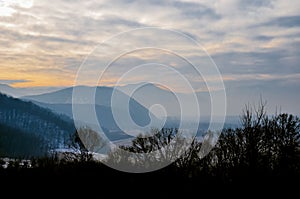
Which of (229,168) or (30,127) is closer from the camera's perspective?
(229,168)

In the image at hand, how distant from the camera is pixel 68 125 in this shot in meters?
161

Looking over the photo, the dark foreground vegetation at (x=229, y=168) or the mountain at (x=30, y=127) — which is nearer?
the dark foreground vegetation at (x=229, y=168)

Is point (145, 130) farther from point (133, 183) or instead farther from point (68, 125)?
point (68, 125)

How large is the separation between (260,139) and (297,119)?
24.2 ft

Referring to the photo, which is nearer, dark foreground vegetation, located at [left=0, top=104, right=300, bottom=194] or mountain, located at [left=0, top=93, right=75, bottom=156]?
dark foreground vegetation, located at [left=0, top=104, right=300, bottom=194]

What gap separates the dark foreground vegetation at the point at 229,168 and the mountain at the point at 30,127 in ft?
291

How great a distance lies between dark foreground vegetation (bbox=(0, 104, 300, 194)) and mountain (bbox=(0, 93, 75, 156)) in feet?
291

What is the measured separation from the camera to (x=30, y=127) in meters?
148

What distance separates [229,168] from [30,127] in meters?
138

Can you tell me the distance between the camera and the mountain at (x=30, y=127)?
116062mm

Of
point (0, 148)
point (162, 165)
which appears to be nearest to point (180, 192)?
point (162, 165)

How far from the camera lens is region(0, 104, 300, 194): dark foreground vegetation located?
18141 millimetres

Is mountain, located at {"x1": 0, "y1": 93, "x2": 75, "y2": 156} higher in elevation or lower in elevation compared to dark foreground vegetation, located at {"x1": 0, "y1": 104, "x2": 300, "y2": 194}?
higher

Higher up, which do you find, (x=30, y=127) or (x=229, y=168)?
(x=30, y=127)
